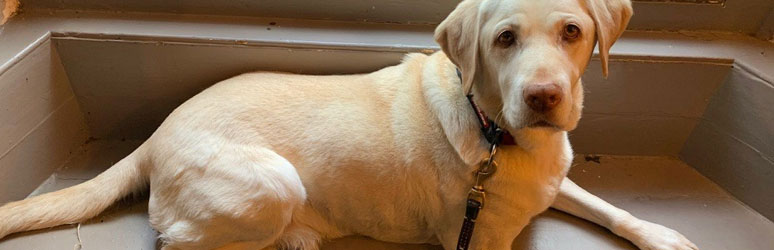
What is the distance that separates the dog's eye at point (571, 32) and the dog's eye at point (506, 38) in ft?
0.41

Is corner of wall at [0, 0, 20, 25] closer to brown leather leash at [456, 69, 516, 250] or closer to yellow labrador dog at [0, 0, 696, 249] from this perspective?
yellow labrador dog at [0, 0, 696, 249]

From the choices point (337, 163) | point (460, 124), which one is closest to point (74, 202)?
point (337, 163)

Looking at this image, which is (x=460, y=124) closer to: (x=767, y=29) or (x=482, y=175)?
(x=482, y=175)

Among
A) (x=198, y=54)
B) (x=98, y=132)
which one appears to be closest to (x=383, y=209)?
(x=198, y=54)

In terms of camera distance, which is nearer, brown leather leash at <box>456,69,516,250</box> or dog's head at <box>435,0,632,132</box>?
dog's head at <box>435,0,632,132</box>

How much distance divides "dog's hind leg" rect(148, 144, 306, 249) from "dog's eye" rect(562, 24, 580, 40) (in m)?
0.88

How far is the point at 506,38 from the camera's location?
1363 millimetres

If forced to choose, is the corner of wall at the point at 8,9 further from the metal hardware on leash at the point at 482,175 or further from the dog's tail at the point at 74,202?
the metal hardware on leash at the point at 482,175

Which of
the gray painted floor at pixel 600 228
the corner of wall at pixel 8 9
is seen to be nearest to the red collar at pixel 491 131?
the gray painted floor at pixel 600 228

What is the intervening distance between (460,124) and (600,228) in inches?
32.6

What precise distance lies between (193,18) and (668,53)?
187cm

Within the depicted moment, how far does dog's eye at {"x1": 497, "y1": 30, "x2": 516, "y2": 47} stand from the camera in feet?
4.44

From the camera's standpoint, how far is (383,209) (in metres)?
1.75

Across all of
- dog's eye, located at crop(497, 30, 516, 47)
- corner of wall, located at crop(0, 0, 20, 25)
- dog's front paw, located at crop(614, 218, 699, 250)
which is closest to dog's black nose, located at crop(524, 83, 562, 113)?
dog's eye, located at crop(497, 30, 516, 47)
